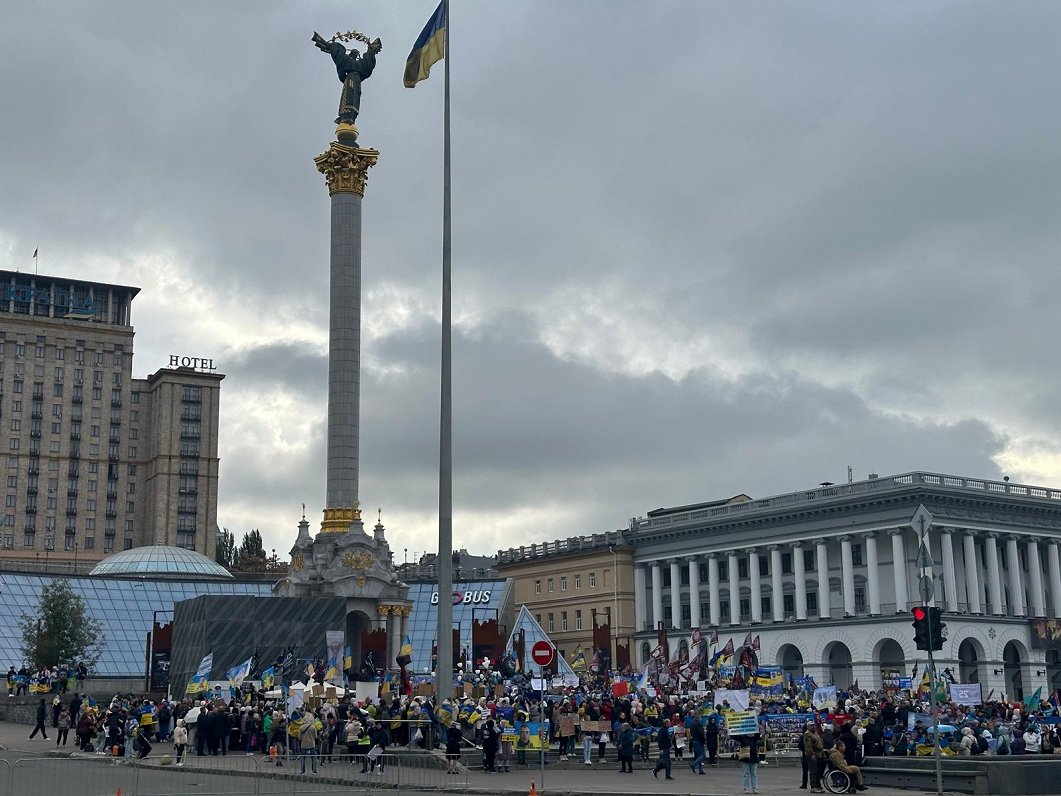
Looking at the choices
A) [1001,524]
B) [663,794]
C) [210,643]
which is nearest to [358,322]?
[210,643]

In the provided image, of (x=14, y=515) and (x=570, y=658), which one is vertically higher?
(x=14, y=515)

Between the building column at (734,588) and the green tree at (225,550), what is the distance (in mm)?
65600

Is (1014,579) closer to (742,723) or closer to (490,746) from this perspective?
(742,723)

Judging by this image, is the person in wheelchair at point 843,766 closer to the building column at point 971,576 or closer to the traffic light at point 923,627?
the traffic light at point 923,627

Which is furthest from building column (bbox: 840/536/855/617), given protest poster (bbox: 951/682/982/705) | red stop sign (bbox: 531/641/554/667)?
red stop sign (bbox: 531/641/554/667)

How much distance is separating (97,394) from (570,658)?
245ft

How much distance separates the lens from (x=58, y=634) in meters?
75.6

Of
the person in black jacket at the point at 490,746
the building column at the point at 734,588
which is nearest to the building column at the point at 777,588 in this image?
the building column at the point at 734,588

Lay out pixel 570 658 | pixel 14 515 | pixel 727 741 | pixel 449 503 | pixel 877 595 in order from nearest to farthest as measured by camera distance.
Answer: pixel 449 503
pixel 727 741
pixel 877 595
pixel 570 658
pixel 14 515

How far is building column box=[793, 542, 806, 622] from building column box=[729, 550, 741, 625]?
6.37 m

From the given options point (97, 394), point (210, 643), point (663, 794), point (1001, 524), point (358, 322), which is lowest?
point (663, 794)

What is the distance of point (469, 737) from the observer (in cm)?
3878

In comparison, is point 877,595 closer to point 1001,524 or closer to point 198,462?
point 1001,524

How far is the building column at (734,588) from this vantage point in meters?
106
